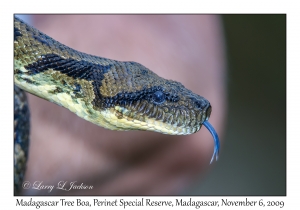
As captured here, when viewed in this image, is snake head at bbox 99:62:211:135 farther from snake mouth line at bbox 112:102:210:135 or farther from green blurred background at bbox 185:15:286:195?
green blurred background at bbox 185:15:286:195

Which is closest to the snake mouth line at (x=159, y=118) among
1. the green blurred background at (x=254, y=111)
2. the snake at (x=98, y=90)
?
the snake at (x=98, y=90)

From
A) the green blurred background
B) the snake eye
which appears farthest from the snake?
the green blurred background

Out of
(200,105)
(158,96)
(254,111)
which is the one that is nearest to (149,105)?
(158,96)

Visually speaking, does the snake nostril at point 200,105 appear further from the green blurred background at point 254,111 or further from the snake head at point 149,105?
the green blurred background at point 254,111

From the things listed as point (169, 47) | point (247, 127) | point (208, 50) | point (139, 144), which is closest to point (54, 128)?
point (139, 144)

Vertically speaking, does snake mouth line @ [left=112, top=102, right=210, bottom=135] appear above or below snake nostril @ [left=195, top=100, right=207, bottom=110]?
below

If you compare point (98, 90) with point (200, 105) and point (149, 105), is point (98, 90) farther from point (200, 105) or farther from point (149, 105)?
point (200, 105)
